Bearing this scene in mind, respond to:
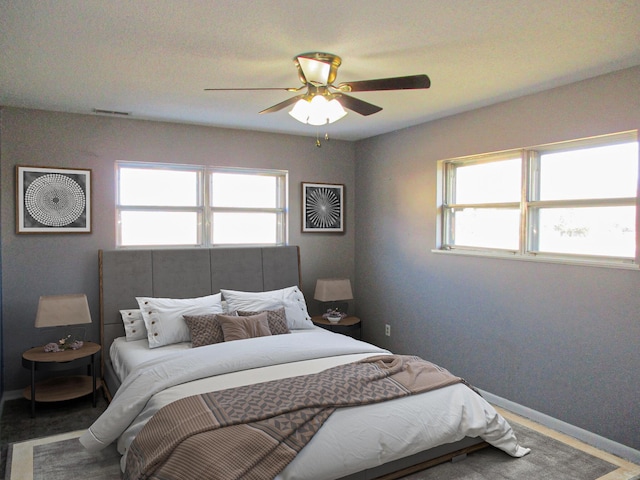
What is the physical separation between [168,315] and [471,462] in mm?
2517

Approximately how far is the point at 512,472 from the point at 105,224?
375 cm

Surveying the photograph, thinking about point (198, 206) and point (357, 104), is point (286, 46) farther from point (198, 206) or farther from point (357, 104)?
point (198, 206)

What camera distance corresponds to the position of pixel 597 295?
10.3 feet

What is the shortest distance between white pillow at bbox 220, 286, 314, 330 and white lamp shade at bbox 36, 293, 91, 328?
120 centimetres

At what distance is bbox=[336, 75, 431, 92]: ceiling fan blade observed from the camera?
7.56ft

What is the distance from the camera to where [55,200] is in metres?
4.02

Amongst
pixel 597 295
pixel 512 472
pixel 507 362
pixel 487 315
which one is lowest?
pixel 512 472

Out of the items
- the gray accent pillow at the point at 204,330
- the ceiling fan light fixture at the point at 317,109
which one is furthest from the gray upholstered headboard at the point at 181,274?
the ceiling fan light fixture at the point at 317,109

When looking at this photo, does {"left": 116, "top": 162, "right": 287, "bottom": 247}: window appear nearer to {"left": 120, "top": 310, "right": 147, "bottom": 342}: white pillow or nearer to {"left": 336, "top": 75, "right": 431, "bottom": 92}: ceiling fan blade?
{"left": 120, "top": 310, "right": 147, "bottom": 342}: white pillow

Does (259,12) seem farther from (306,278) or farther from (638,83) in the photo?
(306,278)

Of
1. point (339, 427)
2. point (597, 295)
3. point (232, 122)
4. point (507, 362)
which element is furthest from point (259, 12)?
point (507, 362)

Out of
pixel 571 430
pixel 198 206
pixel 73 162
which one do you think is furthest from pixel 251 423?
pixel 73 162

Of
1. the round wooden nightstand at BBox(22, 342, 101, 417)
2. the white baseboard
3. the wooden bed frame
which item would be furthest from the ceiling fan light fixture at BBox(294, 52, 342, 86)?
the white baseboard

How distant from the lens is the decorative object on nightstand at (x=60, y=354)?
11.6 feet
